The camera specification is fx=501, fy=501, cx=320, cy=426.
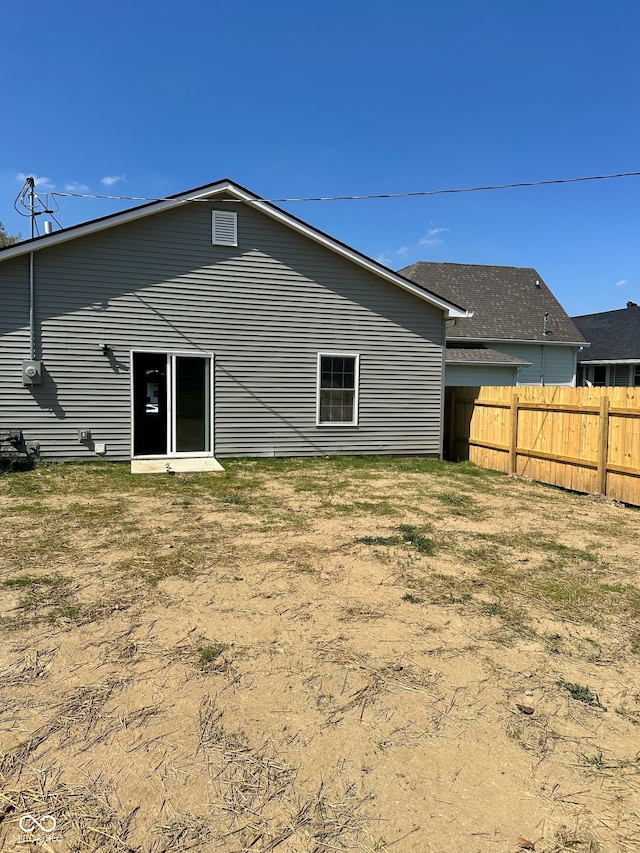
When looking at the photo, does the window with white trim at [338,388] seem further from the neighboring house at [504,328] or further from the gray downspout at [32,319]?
the neighboring house at [504,328]

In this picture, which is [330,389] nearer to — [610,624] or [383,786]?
[610,624]

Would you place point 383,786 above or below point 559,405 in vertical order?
below

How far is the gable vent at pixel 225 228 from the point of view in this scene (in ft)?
33.1

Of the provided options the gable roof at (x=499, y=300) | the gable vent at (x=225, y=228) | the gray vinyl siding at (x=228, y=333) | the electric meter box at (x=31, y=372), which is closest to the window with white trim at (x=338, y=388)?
the gray vinyl siding at (x=228, y=333)

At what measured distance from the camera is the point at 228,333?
10.3 metres

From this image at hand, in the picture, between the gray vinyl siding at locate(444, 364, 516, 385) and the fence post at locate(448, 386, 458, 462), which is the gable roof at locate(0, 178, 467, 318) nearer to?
the fence post at locate(448, 386, 458, 462)

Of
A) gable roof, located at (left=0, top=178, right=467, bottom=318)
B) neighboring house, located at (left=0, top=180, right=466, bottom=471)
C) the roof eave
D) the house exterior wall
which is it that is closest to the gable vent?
neighboring house, located at (left=0, top=180, right=466, bottom=471)

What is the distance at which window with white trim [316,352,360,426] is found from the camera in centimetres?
1100

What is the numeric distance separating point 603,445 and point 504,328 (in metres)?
14.1

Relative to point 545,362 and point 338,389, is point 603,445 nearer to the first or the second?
point 338,389

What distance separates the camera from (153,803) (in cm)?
183

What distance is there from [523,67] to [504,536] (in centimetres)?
1042

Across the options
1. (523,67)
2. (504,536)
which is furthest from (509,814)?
(523,67)

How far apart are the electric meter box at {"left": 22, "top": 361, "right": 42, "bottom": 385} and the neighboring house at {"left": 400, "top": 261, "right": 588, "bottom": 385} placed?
12724 millimetres
